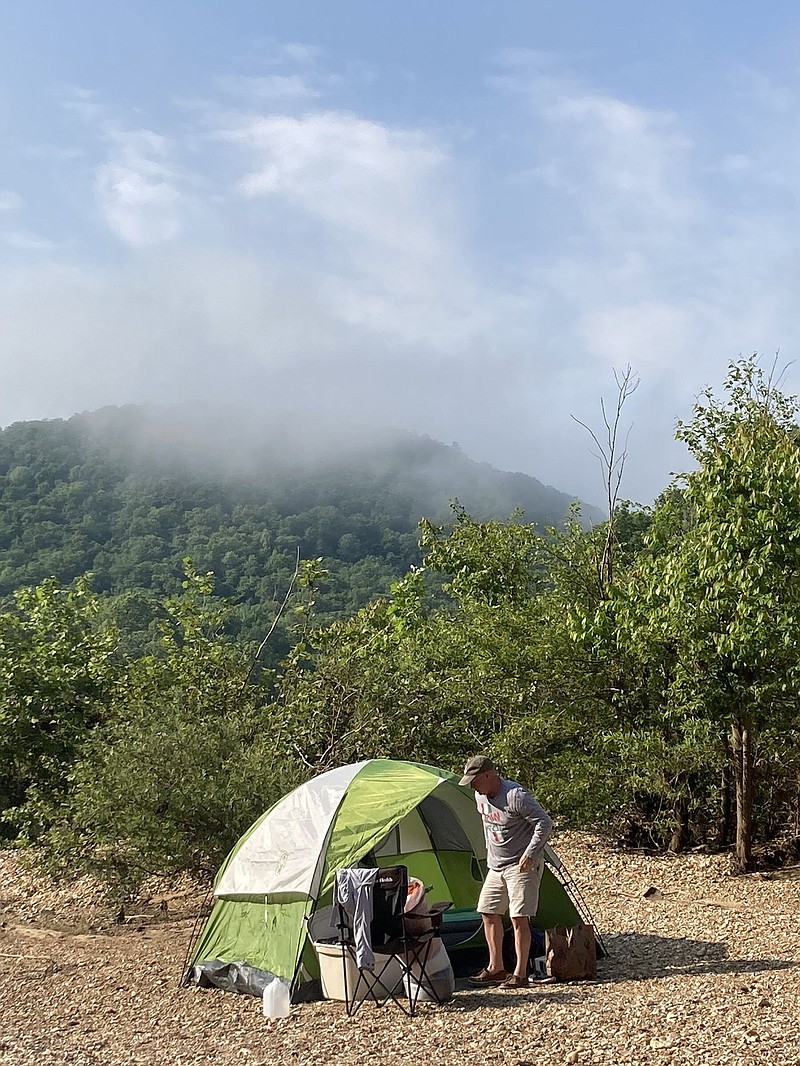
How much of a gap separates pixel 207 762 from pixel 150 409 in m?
109

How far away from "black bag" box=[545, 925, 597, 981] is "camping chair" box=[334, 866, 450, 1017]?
0.92 m

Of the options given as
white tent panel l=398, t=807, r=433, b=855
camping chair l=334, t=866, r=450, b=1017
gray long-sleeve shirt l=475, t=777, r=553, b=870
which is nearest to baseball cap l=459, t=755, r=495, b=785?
gray long-sleeve shirt l=475, t=777, r=553, b=870

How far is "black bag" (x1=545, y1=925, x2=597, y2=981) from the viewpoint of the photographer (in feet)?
24.8

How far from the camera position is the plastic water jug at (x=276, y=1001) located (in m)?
7.33

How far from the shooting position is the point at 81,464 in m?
73.0

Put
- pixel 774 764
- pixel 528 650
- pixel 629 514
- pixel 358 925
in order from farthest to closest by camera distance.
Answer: pixel 629 514 < pixel 528 650 < pixel 774 764 < pixel 358 925

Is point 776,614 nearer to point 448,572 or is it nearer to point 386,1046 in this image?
point 386,1046

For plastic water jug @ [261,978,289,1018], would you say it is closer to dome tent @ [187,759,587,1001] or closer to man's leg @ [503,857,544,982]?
dome tent @ [187,759,587,1001]

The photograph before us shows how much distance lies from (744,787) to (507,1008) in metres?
5.17

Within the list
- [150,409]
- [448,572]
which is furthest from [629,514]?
[150,409]

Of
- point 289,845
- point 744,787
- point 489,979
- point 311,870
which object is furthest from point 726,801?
point 311,870

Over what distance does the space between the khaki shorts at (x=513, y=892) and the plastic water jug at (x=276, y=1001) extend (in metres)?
1.52

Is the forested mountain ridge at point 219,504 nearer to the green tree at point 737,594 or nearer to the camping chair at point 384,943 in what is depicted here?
the green tree at point 737,594

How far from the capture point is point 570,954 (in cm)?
759
